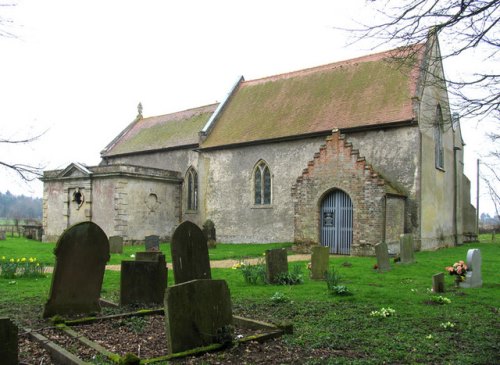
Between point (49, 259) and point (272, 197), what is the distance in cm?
1174

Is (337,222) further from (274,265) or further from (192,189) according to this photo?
(192,189)

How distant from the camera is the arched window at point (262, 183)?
25281mm

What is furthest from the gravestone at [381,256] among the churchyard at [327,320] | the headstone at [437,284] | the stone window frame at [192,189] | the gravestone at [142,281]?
the stone window frame at [192,189]

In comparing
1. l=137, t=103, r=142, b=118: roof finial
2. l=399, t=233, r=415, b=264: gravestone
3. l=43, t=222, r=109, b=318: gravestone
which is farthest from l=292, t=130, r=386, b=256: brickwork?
l=137, t=103, r=142, b=118: roof finial

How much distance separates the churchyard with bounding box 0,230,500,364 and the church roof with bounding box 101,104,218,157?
750 inches

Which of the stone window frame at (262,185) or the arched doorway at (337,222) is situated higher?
the stone window frame at (262,185)

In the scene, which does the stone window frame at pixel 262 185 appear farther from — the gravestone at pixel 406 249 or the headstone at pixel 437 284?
the headstone at pixel 437 284

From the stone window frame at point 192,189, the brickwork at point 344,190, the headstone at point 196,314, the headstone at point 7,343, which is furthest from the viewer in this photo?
the stone window frame at point 192,189

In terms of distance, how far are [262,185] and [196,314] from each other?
1983cm

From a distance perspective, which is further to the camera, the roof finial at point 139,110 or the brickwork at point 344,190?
the roof finial at point 139,110

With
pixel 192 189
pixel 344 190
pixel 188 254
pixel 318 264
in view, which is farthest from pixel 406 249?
pixel 192 189

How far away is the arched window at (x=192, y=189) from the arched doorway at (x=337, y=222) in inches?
420

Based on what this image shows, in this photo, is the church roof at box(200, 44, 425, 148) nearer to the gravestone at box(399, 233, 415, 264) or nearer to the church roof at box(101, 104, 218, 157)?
the church roof at box(101, 104, 218, 157)

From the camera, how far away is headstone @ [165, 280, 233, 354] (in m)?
5.46
